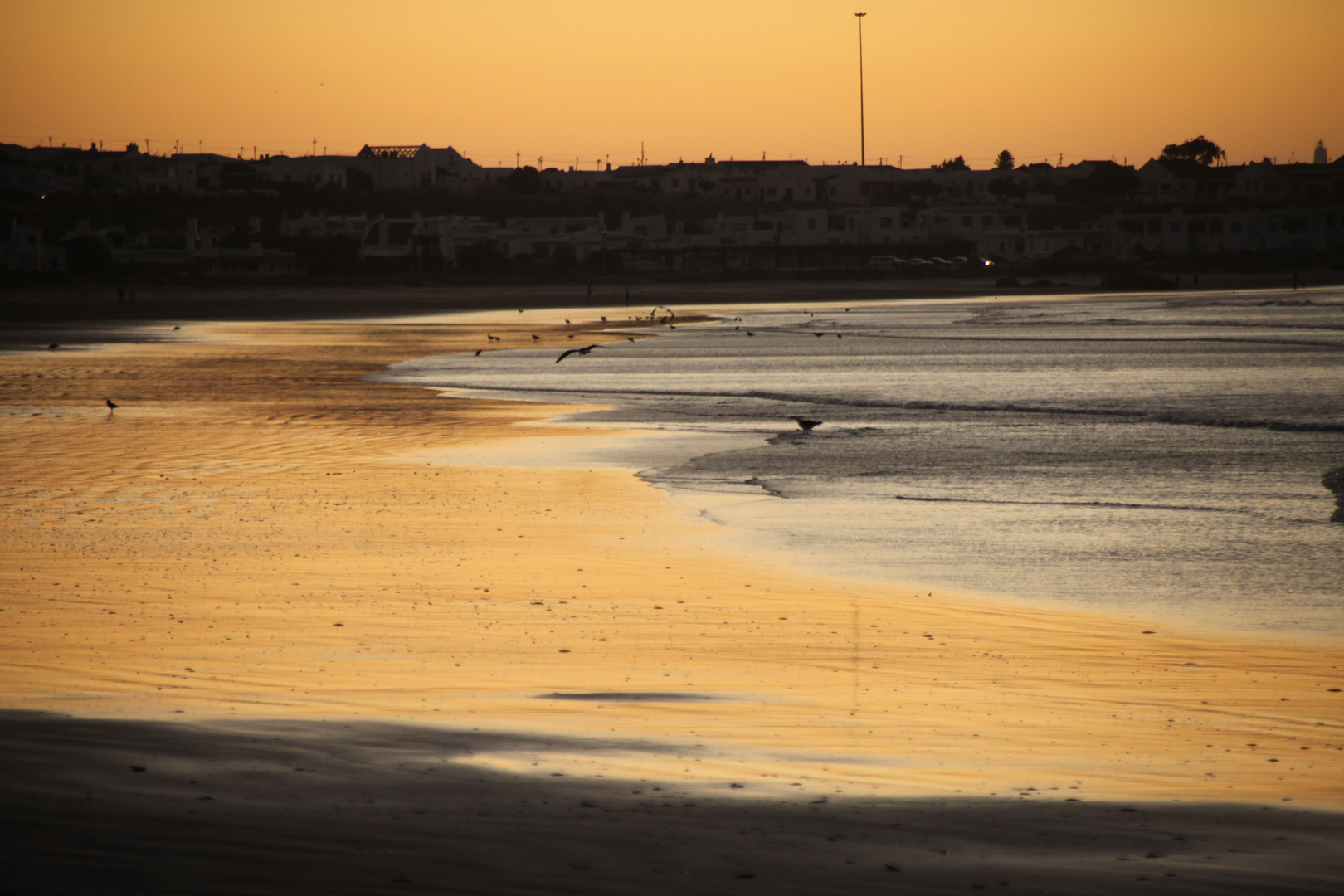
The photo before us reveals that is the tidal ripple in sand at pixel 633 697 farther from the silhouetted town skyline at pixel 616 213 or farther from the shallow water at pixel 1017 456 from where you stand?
the silhouetted town skyline at pixel 616 213

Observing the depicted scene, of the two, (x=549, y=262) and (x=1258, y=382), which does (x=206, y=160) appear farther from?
(x=1258, y=382)

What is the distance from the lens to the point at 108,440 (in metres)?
18.0

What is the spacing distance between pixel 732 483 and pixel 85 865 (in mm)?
10517

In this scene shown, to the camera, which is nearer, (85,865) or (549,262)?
(85,865)

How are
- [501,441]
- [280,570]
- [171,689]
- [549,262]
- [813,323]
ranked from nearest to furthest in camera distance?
[171,689], [280,570], [501,441], [813,323], [549,262]

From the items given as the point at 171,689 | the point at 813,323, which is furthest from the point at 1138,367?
the point at 171,689

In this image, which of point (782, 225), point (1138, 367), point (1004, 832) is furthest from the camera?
point (782, 225)

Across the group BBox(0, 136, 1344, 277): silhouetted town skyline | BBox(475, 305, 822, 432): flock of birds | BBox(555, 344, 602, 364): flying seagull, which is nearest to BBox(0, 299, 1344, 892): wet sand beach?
BBox(475, 305, 822, 432): flock of birds

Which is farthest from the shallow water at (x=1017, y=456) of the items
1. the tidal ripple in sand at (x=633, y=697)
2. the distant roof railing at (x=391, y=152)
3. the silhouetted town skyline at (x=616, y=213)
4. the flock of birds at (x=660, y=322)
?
the distant roof railing at (x=391, y=152)

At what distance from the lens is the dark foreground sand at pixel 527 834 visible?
3711mm

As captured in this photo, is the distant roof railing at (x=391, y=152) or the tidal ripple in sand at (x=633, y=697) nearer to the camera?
the tidal ripple in sand at (x=633, y=697)

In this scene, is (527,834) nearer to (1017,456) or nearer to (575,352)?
(1017,456)

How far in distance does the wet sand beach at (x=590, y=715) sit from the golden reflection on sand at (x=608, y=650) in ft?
0.10

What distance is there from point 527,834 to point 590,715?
1772 millimetres
